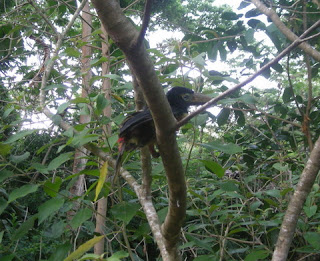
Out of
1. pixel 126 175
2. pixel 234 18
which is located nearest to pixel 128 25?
pixel 126 175

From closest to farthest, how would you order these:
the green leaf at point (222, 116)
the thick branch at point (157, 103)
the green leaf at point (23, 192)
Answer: the thick branch at point (157, 103) → the green leaf at point (23, 192) → the green leaf at point (222, 116)

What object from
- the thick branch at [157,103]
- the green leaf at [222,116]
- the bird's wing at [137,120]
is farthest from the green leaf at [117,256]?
the green leaf at [222,116]

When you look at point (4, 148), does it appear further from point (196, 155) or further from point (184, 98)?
point (196, 155)

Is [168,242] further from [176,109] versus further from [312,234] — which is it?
[312,234]

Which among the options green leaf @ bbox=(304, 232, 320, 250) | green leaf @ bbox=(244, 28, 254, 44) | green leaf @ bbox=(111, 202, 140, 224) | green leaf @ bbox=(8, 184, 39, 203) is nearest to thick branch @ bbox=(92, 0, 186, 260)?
green leaf @ bbox=(111, 202, 140, 224)

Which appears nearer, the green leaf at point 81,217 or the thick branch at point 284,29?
the green leaf at point 81,217

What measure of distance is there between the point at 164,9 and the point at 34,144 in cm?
350

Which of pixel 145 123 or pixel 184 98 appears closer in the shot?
pixel 145 123

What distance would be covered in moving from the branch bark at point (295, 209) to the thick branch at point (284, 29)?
0.72 metres

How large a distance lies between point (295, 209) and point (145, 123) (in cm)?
81

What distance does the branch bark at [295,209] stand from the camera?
150cm

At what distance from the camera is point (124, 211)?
60.1 inches

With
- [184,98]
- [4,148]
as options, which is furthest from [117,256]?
[184,98]

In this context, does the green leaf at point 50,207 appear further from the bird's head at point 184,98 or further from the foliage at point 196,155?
the bird's head at point 184,98
